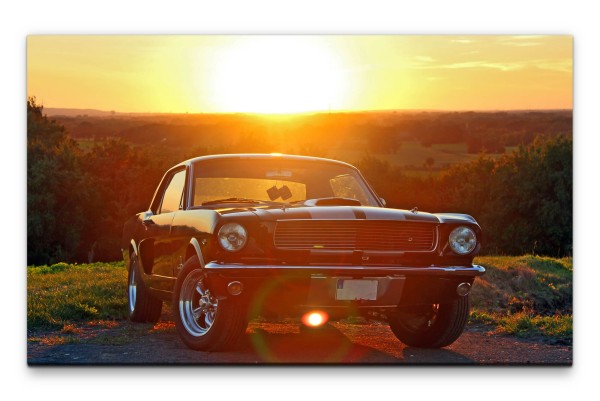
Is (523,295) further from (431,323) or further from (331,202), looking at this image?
(331,202)

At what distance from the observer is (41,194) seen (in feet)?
42.9

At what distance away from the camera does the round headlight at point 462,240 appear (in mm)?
8078

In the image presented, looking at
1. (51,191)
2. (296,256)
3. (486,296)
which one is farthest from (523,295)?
(51,191)

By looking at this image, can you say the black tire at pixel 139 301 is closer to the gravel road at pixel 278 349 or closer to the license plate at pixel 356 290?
the gravel road at pixel 278 349

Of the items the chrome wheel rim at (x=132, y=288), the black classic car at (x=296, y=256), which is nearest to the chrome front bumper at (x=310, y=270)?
the black classic car at (x=296, y=256)

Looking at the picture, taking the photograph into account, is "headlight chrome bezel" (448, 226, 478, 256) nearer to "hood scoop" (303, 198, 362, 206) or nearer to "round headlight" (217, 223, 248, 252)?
"hood scoop" (303, 198, 362, 206)

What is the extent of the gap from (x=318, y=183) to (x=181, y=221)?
1267mm

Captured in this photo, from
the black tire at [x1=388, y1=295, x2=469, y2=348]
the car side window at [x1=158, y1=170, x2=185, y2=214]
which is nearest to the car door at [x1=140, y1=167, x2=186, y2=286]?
the car side window at [x1=158, y1=170, x2=185, y2=214]

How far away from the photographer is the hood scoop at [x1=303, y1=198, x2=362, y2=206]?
328 inches

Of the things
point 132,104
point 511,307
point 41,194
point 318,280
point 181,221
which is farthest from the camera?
point 41,194

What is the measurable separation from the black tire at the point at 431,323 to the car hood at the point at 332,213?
2.22 ft

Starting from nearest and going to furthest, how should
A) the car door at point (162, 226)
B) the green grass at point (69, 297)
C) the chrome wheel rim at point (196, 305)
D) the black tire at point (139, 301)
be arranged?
the chrome wheel rim at point (196, 305), the car door at point (162, 226), the black tire at point (139, 301), the green grass at point (69, 297)
